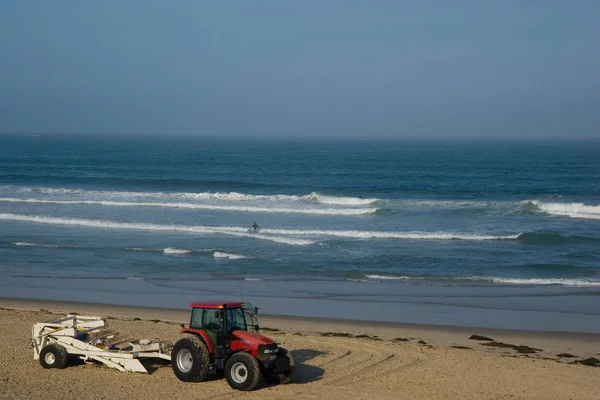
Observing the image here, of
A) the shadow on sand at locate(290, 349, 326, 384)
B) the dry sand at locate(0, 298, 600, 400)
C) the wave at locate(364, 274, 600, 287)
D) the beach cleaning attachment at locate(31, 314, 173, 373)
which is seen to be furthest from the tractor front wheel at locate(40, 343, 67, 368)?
the wave at locate(364, 274, 600, 287)

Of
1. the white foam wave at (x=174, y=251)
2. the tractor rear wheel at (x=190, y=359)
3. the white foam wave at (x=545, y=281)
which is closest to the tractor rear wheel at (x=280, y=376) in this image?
the tractor rear wheel at (x=190, y=359)

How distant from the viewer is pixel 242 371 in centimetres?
1236

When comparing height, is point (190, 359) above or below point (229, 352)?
below

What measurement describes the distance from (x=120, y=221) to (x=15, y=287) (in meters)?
14.3

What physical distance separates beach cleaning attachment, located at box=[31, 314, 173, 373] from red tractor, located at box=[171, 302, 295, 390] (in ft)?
2.54

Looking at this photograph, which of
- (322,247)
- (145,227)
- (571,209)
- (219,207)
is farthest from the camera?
(219,207)

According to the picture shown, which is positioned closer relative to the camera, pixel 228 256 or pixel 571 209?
pixel 228 256

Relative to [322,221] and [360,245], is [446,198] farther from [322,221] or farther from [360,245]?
[360,245]

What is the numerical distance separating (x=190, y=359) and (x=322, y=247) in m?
17.9

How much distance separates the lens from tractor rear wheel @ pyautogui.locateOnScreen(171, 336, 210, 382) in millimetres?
12523

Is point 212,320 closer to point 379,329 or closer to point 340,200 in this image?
point 379,329

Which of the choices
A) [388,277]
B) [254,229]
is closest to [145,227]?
[254,229]

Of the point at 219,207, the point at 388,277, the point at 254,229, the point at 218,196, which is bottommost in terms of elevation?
the point at 388,277

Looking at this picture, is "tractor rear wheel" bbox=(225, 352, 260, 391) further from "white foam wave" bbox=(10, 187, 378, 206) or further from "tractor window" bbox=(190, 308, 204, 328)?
"white foam wave" bbox=(10, 187, 378, 206)
